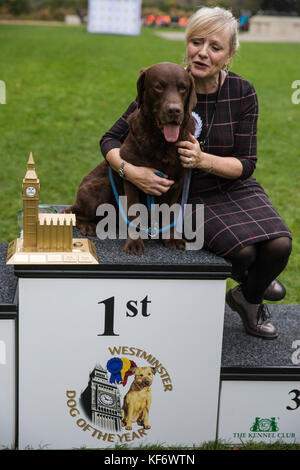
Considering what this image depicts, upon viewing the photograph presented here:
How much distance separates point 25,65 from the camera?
9477 millimetres

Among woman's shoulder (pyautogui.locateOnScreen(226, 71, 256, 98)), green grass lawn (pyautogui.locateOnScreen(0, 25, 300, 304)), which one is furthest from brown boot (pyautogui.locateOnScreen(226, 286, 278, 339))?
green grass lawn (pyautogui.locateOnScreen(0, 25, 300, 304))

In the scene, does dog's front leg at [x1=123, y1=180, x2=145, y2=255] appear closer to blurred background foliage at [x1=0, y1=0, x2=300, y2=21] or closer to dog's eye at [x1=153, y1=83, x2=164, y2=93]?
dog's eye at [x1=153, y1=83, x2=164, y2=93]

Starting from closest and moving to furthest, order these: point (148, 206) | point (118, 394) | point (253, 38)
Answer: point (118, 394)
point (148, 206)
point (253, 38)

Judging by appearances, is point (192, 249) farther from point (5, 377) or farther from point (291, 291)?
point (291, 291)

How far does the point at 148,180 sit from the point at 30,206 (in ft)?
1.42

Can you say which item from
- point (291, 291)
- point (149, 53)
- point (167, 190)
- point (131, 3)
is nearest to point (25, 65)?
point (149, 53)

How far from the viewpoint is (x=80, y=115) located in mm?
7176

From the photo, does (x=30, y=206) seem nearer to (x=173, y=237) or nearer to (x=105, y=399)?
(x=173, y=237)

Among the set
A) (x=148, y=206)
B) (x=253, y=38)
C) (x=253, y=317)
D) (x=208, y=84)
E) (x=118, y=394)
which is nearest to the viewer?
(x=118, y=394)

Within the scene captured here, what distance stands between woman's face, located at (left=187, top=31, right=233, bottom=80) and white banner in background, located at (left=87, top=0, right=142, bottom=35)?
610 inches

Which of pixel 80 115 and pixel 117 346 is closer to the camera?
pixel 117 346

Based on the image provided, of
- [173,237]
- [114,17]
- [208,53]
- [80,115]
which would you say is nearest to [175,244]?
[173,237]

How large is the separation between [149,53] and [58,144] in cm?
619

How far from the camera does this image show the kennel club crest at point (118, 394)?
2.15m
